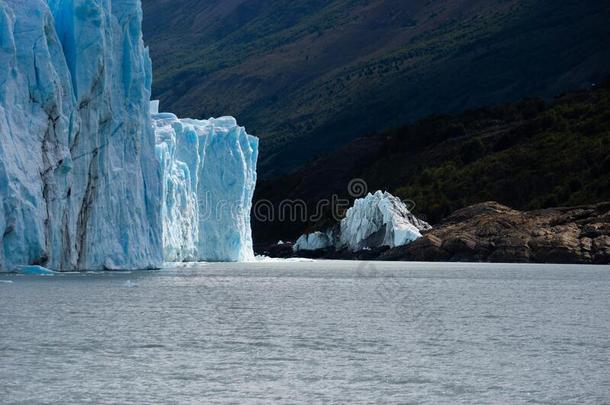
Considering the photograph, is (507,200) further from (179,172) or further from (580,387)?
(580,387)

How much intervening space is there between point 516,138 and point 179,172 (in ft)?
190

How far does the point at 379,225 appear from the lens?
92750 millimetres

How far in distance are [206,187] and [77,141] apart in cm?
2667

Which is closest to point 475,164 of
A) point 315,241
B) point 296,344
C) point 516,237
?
point 315,241

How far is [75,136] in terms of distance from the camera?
4909 cm

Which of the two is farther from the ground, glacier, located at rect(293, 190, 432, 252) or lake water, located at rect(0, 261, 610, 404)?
glacier, located at rect(293, 190, 432, 252)

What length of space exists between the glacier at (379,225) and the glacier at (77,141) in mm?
30269

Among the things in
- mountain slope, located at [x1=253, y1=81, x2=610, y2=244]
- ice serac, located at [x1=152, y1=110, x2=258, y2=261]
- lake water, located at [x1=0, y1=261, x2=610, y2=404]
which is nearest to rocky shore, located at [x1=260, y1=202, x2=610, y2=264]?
mountain slope, located at [x1=253, y1=81, x2=610, y2=244]

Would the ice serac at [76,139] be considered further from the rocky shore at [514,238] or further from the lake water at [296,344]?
the rocky shore at [514,238]

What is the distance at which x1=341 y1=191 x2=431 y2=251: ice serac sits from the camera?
295 feet

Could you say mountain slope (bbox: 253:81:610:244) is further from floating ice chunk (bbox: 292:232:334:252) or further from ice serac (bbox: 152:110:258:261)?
ice serac (bbox: 152:110:258:261)

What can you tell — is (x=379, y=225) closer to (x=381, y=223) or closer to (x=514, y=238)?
(x=381, y=223)

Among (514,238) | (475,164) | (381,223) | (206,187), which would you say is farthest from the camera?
(475,164)

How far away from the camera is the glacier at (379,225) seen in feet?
295
